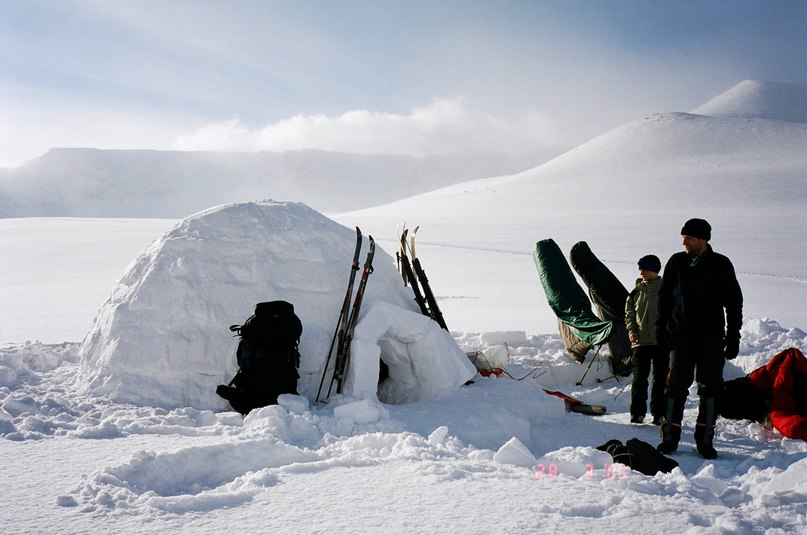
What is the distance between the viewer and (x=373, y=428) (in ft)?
14.7

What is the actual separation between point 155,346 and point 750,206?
37010mm

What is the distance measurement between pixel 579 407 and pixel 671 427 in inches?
56.8

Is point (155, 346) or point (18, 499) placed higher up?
point (155, 346)

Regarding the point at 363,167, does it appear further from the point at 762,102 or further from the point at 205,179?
the point at 762,102

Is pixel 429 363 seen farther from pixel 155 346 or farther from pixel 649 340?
pixel 155 346

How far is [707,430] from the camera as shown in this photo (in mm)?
4512

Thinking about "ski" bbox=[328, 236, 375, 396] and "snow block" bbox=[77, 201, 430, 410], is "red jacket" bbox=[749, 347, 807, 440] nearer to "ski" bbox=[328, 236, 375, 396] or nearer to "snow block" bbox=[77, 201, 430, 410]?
"snow block" bbox=[77, 201, 430, 410]

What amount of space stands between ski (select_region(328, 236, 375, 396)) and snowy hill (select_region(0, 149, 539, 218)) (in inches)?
3093

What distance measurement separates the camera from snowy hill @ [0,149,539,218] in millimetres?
81625

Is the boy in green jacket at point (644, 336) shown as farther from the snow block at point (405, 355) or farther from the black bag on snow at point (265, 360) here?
the black bag on snow at point (265, 360)

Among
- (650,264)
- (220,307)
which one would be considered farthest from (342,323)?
(650,264)

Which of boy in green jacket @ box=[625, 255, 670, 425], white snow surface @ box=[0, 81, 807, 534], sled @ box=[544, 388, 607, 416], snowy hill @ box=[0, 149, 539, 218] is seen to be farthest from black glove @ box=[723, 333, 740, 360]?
snowy hill @ box=[0, 149, 539, 218]

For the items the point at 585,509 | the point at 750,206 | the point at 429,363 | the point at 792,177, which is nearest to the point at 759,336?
the point at 429,363

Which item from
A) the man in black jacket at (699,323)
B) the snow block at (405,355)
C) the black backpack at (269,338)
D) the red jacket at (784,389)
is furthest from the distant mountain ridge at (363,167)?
the black backpack at (269,338)
